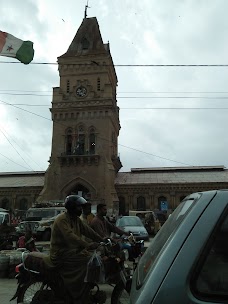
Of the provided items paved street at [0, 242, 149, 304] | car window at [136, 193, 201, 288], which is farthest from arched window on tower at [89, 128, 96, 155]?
car window at [136, 193, 201, 288]

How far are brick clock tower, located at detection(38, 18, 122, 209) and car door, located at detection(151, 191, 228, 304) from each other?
35062mm

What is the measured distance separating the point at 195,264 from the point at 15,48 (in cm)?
832

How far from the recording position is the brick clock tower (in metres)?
38.3

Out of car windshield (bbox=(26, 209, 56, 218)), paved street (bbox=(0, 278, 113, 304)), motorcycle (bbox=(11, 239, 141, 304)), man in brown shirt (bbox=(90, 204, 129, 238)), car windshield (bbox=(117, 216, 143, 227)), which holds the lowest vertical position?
paved street (bbox=(0, 278, 113, 304))

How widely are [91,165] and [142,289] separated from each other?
3712 centimetres

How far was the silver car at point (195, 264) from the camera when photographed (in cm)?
163

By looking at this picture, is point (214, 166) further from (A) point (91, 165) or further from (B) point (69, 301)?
(B) point (69, 301)

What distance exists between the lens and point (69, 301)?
14.2 feet

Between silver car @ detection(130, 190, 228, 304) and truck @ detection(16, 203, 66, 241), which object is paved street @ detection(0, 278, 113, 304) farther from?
truck @ detection(16, 203, 66, 241)

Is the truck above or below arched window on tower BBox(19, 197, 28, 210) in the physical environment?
below

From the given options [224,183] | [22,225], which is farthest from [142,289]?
[224,183]

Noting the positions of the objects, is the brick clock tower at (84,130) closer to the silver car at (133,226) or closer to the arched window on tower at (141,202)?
the arched window on tower at (141,202)

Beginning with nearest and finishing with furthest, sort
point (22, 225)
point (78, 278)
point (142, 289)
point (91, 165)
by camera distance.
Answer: point (142, 289), point (78, 278), point (22, 225), point (91, 165)

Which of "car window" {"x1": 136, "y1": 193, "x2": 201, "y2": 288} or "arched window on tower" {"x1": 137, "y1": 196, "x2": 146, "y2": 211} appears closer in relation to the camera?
"car window" {"x1": 136, "y1": 193, "x2": 201, "y2": 288}
